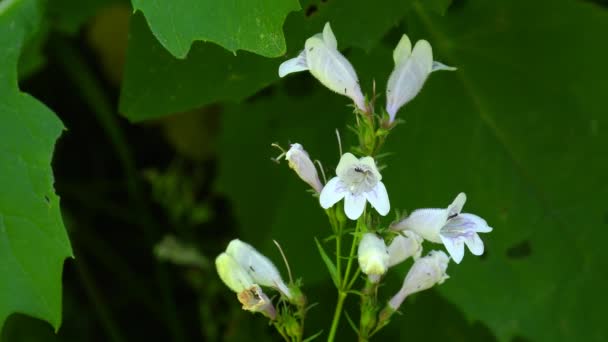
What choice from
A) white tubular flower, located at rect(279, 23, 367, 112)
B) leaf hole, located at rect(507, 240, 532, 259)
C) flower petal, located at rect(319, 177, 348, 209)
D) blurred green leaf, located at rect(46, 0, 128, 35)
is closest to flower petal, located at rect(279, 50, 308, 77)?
white tubular flower, located at rect(279, 23, 367, 112)

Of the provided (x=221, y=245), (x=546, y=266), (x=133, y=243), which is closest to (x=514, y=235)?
(x=546, y=266)

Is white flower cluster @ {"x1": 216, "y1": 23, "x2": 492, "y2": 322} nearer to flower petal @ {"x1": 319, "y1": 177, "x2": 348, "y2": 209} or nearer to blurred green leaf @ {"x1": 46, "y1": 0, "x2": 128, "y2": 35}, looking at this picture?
flower petal @ {"x1": 319, "y1": 177, "x2": 348, "y2": 209}

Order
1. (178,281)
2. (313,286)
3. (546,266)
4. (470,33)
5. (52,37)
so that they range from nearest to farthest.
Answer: (546,266), (470,33), (313,286), (52,37), (178,281)

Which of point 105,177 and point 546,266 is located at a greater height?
point 546,266

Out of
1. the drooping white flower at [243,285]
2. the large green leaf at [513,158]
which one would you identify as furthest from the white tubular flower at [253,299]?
the large green leaf at [513,158]

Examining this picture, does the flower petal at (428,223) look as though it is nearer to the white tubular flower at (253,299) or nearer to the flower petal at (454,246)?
the flower petal at (454,246)

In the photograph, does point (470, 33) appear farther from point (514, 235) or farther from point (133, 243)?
point (133, 243)
